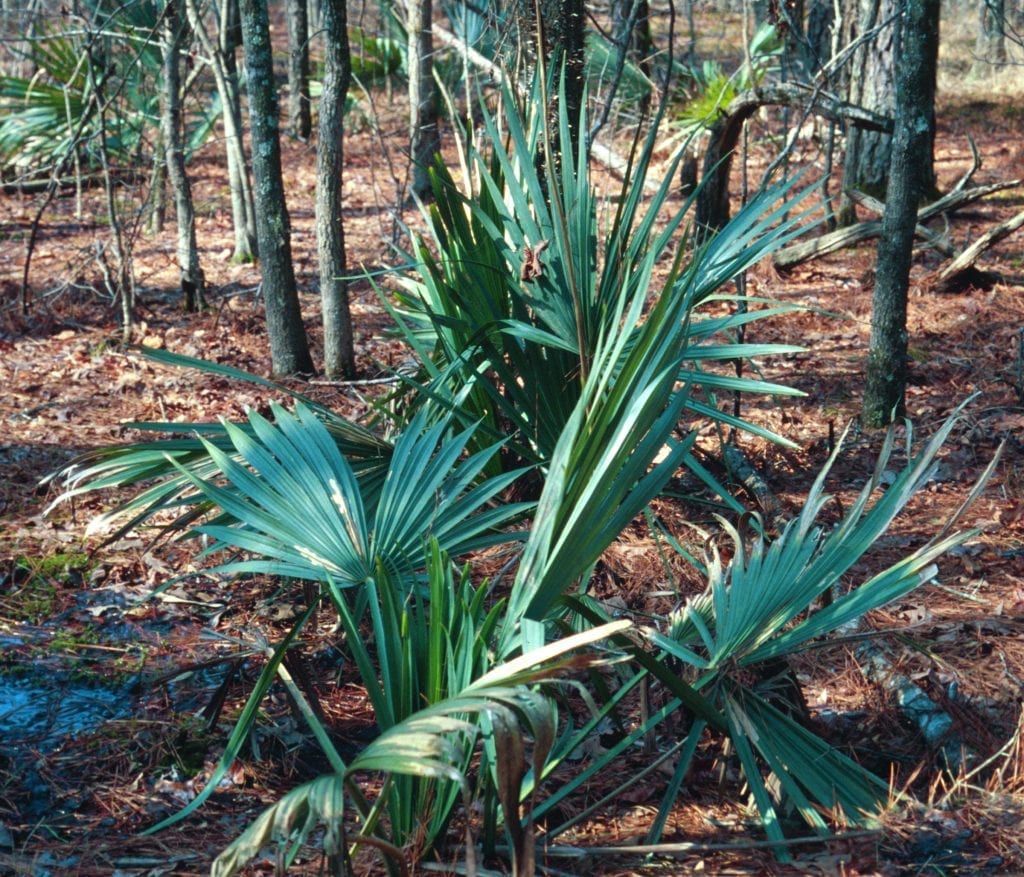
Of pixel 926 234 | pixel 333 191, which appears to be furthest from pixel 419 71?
pixel 926 234

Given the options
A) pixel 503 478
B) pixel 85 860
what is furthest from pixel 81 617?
pixel 503 478

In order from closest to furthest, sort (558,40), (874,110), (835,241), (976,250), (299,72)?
(558,40) → (976,250) → (835,241) → (874,110) → (299,72)

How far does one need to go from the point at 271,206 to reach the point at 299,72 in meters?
6.10

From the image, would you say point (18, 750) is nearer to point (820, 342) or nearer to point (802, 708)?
point (802, 708)

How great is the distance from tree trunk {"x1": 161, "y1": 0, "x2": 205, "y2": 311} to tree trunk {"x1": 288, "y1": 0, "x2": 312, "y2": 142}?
179cm

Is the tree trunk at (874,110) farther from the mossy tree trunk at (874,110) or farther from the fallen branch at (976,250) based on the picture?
the fallen branch at (976,250)

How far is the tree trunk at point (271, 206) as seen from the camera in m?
6.12

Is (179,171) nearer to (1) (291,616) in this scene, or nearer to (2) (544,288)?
(1) (291,616)

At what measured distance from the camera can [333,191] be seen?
21.6ft

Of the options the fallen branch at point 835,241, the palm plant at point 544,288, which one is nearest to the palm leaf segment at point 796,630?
the palm plant at point 544,288

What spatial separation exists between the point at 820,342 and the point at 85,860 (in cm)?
610

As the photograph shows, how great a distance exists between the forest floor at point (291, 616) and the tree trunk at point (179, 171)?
0.26 metres

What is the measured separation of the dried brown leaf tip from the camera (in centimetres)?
346

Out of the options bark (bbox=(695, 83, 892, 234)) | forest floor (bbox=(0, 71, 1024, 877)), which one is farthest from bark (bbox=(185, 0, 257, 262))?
bark (bbox=(695, 83, 892, 234))
